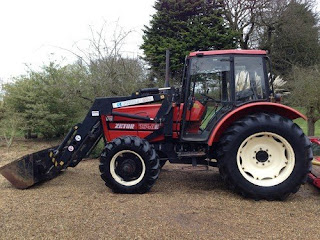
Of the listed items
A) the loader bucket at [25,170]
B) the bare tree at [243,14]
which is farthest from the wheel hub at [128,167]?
the bare tree at [243,14]

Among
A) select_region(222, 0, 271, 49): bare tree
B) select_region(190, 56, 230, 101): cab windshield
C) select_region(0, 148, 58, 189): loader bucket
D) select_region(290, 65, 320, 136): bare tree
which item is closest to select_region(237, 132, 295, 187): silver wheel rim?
select_region(190, 56, 230, 101): cab windshield

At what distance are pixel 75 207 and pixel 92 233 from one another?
87 centimetres

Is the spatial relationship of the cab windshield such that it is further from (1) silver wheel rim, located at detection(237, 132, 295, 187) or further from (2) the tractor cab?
(1) silver wheel rim, located at detection(237, 132, 295, 187)

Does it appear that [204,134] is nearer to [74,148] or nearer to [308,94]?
[74,148]

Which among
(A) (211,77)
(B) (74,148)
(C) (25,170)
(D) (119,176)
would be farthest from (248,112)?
(C) (25,170)

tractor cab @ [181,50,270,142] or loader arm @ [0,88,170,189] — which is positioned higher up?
tractor cab @ [181,50,270,142]

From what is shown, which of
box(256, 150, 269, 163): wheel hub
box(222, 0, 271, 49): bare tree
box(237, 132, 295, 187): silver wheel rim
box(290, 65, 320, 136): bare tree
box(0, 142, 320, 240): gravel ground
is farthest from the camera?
box(222, 0, 271, 49): bare tree

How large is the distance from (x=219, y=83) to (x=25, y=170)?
341 cm

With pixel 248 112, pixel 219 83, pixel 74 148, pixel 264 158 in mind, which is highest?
pixel 219 83

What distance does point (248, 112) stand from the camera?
4.47 m

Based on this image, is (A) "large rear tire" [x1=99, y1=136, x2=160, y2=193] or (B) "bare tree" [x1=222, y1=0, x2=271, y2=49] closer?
(A) "large rear tire" [x1=99, y1=136, x2=160, y2=193]

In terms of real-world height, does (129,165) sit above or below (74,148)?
below

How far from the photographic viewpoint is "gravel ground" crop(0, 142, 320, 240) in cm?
321

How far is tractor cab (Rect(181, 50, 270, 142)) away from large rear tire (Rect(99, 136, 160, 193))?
71cm
